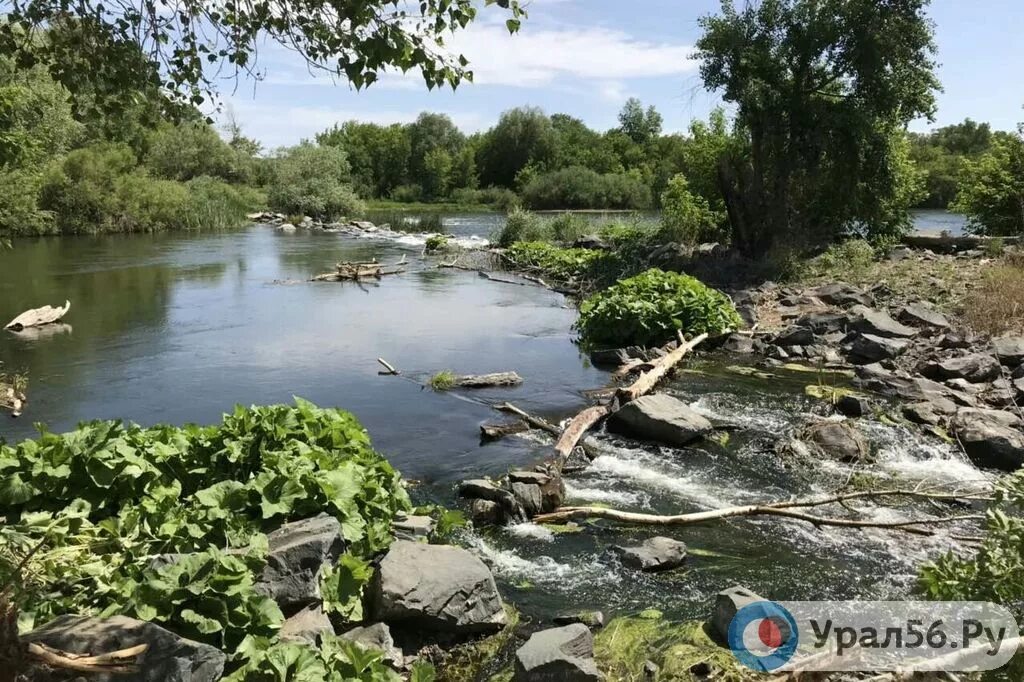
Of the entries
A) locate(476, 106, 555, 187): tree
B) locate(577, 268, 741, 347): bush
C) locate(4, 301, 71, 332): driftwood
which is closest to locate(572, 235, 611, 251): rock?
locate(577, 268, 741, 347): bush

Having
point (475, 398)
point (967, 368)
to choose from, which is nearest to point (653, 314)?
point (475, 398)

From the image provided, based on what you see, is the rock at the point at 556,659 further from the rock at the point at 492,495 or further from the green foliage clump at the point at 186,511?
the rock at the point at 492,495

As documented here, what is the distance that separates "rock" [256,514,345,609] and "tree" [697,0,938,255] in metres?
20.7

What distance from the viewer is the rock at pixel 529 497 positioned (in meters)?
7.56

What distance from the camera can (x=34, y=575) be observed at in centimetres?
426

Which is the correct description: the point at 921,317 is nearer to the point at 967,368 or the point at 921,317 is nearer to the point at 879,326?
the point at 879,326

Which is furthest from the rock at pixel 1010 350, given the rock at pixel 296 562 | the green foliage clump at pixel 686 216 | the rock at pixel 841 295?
the green foliage clump at pixel 686 216

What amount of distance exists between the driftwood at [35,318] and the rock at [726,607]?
17.1 metres

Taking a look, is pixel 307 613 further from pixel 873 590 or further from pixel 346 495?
pixel 873 590

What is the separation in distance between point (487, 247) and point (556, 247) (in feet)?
15.1

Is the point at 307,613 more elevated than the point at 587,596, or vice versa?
the point at 307,613

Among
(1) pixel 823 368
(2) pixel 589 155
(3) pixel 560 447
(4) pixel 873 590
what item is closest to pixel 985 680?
(4) pixel 873 590

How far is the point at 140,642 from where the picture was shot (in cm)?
379

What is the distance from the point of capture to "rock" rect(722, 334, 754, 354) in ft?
50.5
